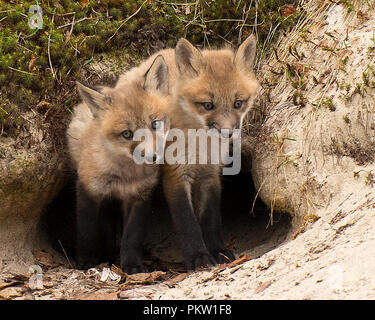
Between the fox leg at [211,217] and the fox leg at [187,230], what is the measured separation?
8.8 inches

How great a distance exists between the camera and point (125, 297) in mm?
3439

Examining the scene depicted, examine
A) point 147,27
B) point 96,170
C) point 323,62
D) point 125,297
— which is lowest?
point 125,297

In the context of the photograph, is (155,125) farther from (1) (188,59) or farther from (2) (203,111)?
(1) (188,59)

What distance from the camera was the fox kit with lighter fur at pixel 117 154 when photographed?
146 inches

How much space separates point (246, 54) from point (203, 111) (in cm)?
66

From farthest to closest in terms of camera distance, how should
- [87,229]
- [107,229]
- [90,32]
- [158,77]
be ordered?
[90,32], [107,229], [87,229], [158,77]

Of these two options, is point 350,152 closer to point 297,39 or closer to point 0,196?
point 297,39

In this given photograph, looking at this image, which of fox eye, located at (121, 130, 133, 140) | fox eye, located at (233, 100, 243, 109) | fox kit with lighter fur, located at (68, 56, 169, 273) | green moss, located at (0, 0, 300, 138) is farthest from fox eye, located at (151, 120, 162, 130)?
green moss, located at (0, 0, 300, 138)

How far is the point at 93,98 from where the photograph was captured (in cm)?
375

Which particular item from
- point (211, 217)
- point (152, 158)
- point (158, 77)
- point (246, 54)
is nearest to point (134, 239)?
point (211, 217)

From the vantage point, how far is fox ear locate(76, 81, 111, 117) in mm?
3659

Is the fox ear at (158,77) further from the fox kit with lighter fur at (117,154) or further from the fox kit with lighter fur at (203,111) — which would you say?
the fox kit with lighter fur at (203,111)
